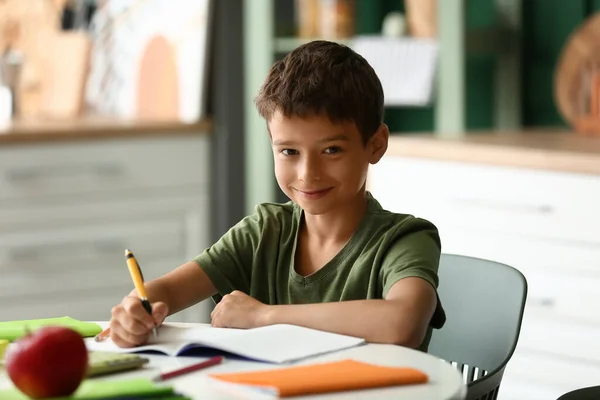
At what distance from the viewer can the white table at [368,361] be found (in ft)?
3.92

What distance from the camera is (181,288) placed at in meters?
1.74

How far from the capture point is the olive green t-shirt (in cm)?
162

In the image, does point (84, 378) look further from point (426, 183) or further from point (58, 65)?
point (58, 65)

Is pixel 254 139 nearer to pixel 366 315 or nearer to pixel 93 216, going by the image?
pixel 93 216

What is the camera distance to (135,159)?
366cm

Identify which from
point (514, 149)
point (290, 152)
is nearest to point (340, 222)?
point (290, 152)

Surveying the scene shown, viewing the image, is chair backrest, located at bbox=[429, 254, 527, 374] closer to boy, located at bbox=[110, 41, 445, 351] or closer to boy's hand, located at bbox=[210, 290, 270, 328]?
boy, located at bbox=[110, 41, 445, 351]

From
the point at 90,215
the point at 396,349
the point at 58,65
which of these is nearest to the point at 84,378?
the point at 396,349

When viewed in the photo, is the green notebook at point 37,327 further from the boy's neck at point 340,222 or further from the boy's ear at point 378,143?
the boy's ear at point 378,143

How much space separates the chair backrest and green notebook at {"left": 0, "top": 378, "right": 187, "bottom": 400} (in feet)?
2.14

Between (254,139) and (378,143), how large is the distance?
203 centimetres

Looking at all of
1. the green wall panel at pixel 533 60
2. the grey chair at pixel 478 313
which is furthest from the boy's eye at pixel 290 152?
the green wall panel at pixel 533 60

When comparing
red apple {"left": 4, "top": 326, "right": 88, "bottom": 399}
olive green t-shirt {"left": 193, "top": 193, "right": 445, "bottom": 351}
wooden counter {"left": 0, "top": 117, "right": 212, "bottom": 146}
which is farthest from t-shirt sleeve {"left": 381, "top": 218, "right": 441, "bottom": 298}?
wooden counter {"left": 0, "top": 117, "right": 212, "bottom": 146}

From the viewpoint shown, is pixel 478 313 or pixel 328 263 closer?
pixel 328 263
